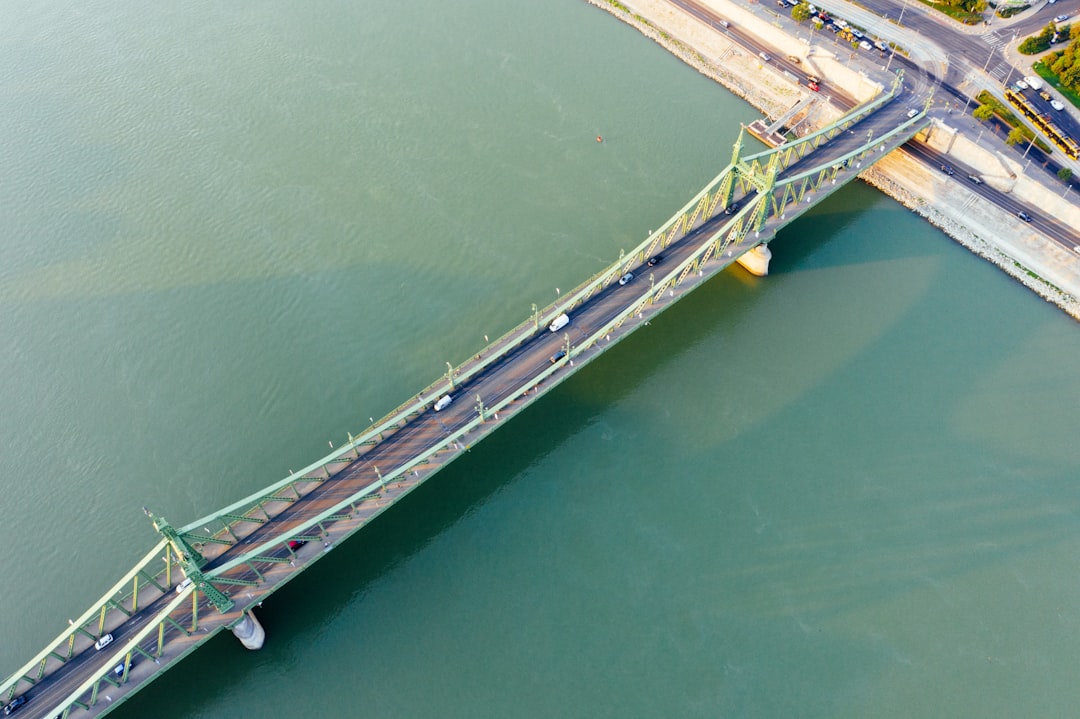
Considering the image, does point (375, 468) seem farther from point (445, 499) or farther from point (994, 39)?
point (994, 39)

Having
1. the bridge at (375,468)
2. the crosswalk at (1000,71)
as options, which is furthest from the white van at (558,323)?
the crosswalk at (1000,71)

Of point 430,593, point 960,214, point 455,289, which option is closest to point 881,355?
point 960,214

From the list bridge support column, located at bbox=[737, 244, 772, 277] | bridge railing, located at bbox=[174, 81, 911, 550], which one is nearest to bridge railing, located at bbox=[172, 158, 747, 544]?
bridge railing, located at bbox=[174, 81, 911, 550]

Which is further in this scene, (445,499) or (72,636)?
(445,499)

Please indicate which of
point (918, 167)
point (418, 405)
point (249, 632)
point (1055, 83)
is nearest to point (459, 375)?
point (418, 405)

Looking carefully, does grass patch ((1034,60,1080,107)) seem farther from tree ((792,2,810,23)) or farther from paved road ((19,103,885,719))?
paved road ((19,103,885,719))

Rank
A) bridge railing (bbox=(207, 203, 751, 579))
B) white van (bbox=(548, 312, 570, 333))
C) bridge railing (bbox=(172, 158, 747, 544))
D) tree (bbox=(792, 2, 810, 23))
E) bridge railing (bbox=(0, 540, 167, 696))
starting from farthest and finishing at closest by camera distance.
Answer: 1. tree (bbox=(792, 2, 810, 23))
2. white van (bbox=(548, 312, 570, 333))
3. bridge railing (bbox=(172, 158, 747, 544))
4. bridge railing (bbox=(207, 203, 751, 579))
5. bridge railing (bbox=(0, 540, 167, 696))

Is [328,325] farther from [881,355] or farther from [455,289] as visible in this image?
[881,355]
